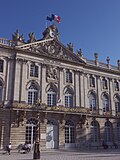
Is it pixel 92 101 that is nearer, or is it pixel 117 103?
pixel 92 101

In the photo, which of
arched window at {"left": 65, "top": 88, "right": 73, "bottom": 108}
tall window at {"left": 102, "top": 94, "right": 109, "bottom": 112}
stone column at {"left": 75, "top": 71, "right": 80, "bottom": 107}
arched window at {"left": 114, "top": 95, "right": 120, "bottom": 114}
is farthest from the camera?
arched window at {"left": 114, "top": 95, "right": 120, "bottom": 114}

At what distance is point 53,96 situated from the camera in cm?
3102

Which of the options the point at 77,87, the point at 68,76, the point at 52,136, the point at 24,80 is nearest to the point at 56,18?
the point at 68,76

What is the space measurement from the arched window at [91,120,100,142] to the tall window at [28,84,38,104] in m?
10.0

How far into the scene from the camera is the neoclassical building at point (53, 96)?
27250 mm

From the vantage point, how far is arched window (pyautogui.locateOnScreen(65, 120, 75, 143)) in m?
30.1

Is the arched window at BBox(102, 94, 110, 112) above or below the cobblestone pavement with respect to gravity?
above

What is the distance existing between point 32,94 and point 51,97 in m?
A: 2.91

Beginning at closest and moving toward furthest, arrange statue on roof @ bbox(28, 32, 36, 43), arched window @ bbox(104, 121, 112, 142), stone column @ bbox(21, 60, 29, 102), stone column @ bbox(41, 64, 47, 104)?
stone column @ bbox(21, 60, 29, 102)
stone column @ bbox(41, 64, 47, 104)
statue on roof @ bbox(28, 32, 36, 43)
arched window @ bbox(104, 121, 112, 142)

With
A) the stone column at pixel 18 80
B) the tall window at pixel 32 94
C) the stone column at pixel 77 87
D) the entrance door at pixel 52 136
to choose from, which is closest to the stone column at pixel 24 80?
the stone column at pixel 18 80

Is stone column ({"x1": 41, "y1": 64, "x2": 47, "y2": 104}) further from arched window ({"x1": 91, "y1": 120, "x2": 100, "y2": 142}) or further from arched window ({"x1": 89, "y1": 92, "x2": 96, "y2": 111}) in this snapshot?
arched window ({"x1": 91, "y1": 120, "x2": 100, "y2": 142})

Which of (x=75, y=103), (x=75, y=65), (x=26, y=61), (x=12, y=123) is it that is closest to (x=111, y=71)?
(x=75, y=65)

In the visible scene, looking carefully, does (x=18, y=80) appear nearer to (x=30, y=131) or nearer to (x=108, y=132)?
(x=30, y=131)

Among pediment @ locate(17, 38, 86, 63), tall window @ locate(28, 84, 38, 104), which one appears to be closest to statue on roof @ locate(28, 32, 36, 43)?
pediment @ locate(17, 38, 86, 63)
